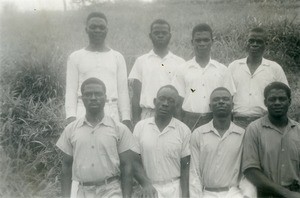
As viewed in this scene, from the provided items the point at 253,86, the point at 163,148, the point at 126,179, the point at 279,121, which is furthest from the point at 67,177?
the point at 253,86

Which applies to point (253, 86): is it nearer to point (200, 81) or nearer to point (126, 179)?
point (200, 81)

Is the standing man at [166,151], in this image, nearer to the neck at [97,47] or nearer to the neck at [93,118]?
the neck at [93,118]

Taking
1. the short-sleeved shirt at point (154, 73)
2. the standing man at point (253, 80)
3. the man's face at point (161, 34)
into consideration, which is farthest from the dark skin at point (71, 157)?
the standing man at point (253, 80)

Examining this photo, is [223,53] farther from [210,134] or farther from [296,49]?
[210,134]

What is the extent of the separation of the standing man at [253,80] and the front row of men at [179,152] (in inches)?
20.5

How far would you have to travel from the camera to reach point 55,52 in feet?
25.3

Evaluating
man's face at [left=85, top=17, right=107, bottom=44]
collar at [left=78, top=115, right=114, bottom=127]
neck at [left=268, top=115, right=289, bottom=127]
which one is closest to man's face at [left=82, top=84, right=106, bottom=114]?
collar at [left=78, top=115, right=114, bottom=127]

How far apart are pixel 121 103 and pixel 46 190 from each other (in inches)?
66.8

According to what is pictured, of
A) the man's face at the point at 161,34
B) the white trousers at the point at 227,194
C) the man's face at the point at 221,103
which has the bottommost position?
the white trousers at the point at 227,194

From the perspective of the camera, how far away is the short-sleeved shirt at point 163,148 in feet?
12.6

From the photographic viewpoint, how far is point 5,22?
36.6 feet

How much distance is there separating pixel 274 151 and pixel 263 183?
304mm

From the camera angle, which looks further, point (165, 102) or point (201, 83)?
point (201, 83)

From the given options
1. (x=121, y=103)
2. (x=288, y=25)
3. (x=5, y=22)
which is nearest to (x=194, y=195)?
(x=121, y=103)
